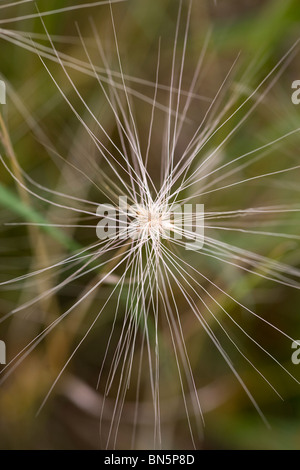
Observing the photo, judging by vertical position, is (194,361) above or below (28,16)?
below

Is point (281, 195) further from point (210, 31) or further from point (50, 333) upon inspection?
point (50, 333)

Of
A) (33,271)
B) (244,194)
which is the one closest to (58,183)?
(33,271)

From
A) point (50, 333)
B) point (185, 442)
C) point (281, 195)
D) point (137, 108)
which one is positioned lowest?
point (185, 442)

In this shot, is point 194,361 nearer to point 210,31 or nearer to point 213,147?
point 213,147

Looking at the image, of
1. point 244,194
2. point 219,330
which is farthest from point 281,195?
point 219,330

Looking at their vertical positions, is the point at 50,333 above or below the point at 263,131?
below

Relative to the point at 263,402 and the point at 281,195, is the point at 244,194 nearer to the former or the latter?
the point at 281,195
